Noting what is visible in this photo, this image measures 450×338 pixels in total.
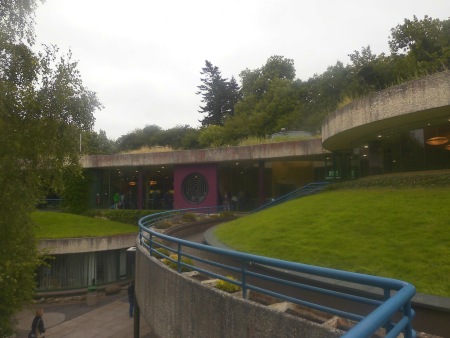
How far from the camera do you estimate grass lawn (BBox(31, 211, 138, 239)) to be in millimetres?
22906

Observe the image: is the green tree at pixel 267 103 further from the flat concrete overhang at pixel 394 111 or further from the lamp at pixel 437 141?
the lamp at pixel 437 141

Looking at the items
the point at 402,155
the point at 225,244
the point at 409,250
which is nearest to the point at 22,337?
the point at 225,244

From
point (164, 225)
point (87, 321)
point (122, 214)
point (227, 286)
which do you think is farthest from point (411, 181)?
point (122, 214)

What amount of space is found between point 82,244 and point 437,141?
1924 cm

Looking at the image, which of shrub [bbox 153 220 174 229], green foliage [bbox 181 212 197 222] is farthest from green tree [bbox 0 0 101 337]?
green foliage [bbox 181 212 197 222]

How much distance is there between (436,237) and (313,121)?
3467 centimetres

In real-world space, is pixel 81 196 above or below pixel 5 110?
below

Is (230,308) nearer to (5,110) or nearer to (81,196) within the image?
(5,110)

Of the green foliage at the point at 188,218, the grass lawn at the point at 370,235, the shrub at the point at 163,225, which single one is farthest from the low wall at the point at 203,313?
the green foliage at the point at 188,218

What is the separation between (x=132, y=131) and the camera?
77.9 metres

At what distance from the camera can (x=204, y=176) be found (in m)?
30.1

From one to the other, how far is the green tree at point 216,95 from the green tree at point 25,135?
56413mm

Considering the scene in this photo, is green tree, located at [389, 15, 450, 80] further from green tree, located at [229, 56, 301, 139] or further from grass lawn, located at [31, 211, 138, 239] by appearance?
grass lawn, located at [31, 211, 138, 239]

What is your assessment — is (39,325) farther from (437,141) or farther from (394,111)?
(437,141)
